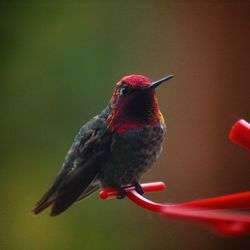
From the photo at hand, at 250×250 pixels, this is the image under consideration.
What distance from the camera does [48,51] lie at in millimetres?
2359

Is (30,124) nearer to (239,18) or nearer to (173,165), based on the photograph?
(173,165)

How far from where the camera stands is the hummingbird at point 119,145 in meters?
1.14

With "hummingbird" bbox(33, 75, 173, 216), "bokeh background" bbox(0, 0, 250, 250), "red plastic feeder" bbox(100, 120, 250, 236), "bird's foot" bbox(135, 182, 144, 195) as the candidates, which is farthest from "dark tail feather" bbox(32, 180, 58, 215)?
"bokeh background" bbox(0, 0, 250, 250)

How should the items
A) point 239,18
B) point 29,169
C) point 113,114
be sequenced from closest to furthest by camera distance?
1. point 113,114
2. point 29,169
3. point 239,18

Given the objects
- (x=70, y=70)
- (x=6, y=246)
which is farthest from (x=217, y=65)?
(x=6, y=246)

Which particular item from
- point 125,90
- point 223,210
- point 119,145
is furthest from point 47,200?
point 223,210

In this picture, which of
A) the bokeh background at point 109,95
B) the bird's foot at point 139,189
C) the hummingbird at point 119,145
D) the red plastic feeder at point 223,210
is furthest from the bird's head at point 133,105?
the bokeh background at point 109,95

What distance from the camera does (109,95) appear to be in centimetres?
233

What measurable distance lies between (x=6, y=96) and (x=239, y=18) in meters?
1.24

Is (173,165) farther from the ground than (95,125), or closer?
closer

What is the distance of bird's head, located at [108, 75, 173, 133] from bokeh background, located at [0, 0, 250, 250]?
43.7 inches

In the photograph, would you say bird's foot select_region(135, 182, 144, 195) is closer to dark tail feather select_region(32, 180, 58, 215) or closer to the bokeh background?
dark tail feather select_region(32, 180, 58, 215)

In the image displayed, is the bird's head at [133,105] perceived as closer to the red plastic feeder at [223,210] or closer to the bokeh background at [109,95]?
the red plastic feeder at [223,210]

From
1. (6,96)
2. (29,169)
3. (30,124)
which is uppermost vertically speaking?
(6,96)
